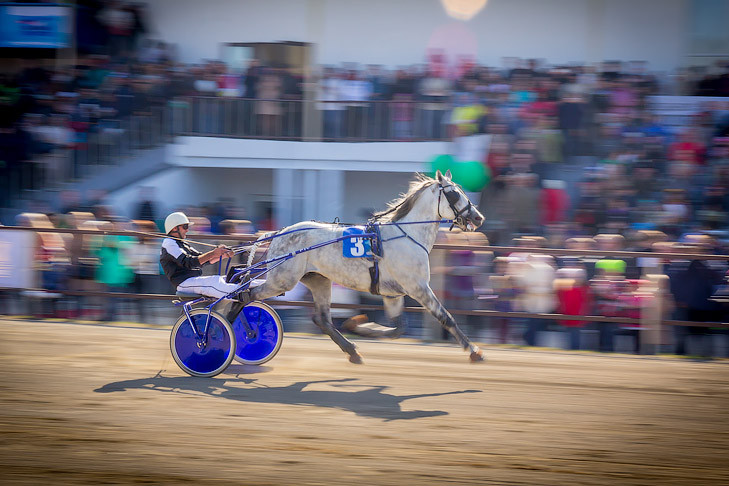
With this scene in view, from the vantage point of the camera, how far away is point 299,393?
6699mm

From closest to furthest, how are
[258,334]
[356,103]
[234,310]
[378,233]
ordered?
[234,310], [378,233], [258,334], [356,103]

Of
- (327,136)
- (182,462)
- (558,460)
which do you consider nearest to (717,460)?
(558,460)

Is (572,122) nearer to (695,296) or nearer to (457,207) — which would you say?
(695,296)

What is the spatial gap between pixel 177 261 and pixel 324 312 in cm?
152

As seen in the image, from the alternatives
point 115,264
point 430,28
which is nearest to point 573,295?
point 115,264

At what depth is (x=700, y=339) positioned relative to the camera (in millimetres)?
8898

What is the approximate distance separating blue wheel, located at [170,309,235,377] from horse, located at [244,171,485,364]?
543 millimetres

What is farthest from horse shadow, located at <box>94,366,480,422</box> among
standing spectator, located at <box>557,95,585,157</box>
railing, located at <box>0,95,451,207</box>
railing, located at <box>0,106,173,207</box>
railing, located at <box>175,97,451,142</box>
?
railing, located at <box>0,106,173,207</box>

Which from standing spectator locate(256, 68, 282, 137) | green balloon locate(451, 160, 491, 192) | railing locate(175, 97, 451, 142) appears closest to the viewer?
green balloon locate(451, 160, 491, 192)

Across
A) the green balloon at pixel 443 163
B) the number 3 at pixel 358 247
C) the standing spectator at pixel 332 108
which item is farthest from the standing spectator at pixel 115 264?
the standing spectator at pixel 332 108

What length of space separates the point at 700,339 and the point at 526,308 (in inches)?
73.0

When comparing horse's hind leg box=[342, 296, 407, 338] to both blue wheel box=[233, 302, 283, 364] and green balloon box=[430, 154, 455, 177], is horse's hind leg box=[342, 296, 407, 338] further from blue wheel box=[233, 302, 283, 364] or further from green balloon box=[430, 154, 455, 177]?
green balloon box=[430, 154, 455, 177]

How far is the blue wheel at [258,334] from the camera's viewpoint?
7766 millimetres

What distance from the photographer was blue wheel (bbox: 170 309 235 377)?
7.05m
